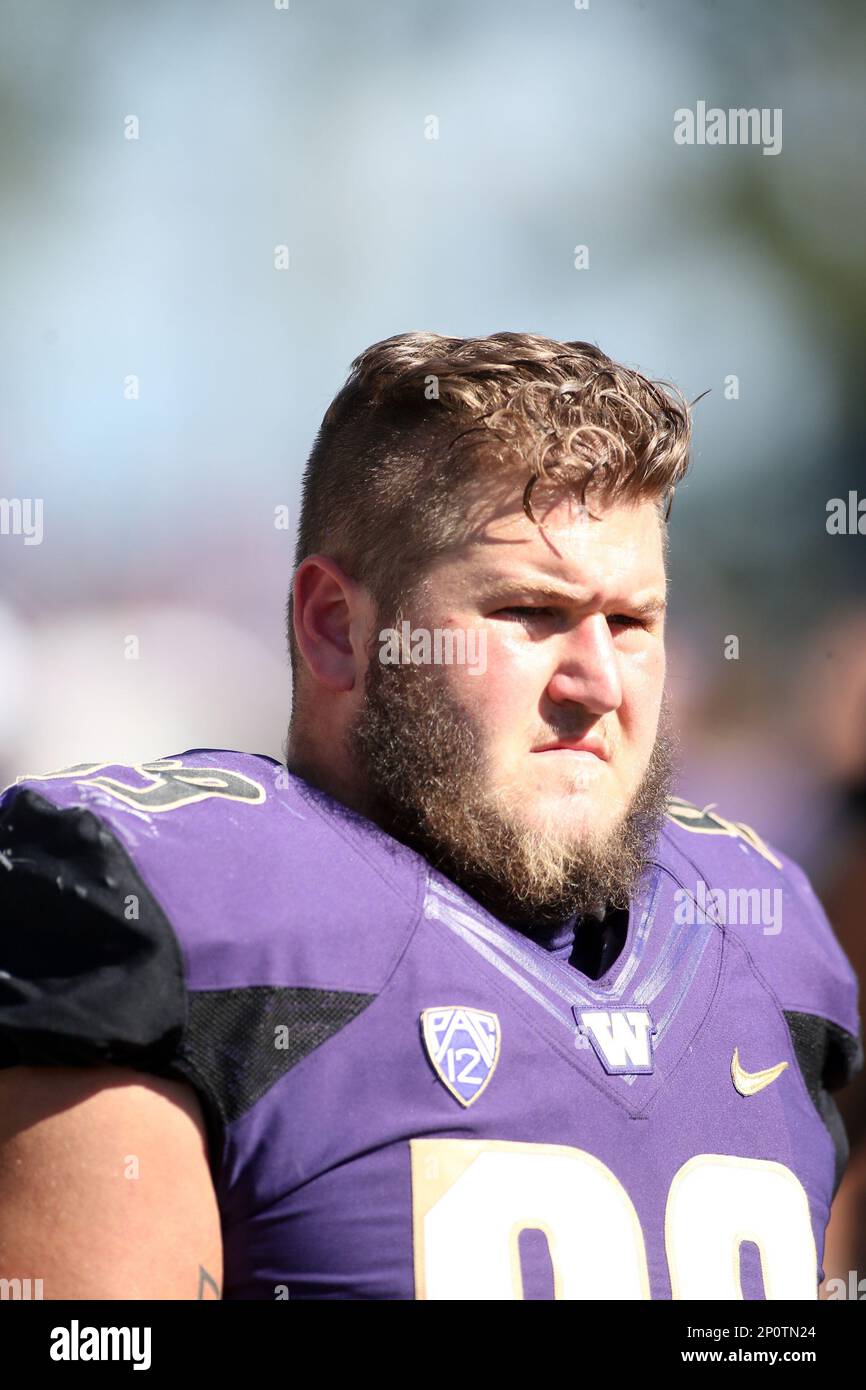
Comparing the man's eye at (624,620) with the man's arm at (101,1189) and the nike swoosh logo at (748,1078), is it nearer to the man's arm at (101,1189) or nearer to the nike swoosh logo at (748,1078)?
the nike swoosh logo at (748,1078)

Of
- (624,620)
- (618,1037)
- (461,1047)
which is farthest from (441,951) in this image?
(624,620)

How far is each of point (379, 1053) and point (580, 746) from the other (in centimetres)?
49

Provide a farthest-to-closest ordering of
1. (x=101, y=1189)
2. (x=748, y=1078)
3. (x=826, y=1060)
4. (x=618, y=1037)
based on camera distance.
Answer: (x=826, y=1060) → (x=748, y=1078) → (x=618, y=1037) → (x=101, y=1189)

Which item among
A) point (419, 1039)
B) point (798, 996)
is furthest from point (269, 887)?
point (798, 996)

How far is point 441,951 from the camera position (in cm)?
168

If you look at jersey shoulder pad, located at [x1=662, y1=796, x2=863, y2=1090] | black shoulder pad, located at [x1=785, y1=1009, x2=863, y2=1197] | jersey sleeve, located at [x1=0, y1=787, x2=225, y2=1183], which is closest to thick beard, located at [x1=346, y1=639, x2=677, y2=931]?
jersey shoulder pad, located at [x1=662, y1=796, x2=863, y2=1090]

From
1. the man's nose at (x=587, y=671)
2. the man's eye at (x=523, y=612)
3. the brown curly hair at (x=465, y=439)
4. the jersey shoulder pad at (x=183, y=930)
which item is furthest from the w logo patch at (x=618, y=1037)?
the brown curly hair at (x=465, y=439)

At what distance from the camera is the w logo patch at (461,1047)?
5.20ft

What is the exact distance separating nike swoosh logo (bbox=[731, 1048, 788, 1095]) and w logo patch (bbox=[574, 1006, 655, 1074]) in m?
0.14

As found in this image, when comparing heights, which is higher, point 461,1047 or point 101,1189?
point 461,1047

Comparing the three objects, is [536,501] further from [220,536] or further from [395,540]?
[220,536]

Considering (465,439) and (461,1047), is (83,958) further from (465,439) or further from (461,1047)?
(465,439)

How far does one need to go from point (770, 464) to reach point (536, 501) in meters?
3.11
